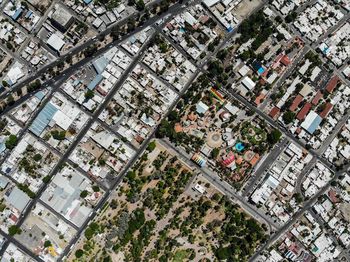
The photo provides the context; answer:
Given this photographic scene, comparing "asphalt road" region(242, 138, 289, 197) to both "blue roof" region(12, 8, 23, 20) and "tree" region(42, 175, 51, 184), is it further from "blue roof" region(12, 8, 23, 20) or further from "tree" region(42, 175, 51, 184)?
"blue roof" region(12, 8, 23, 20)

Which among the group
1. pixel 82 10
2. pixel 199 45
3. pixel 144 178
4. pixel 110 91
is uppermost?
pixel 199 45

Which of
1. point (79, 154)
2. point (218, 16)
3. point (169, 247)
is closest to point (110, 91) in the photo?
point (79, 154)

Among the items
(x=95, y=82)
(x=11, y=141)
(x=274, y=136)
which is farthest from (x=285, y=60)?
(x=11, y=141)

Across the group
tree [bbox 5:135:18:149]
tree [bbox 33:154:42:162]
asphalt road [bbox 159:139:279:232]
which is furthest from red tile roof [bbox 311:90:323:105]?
tree [bbox 5:135:18:149]

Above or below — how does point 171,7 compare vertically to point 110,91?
above

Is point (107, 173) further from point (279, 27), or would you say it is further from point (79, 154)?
point (279, 27)

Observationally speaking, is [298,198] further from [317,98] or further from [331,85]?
[331,85]
